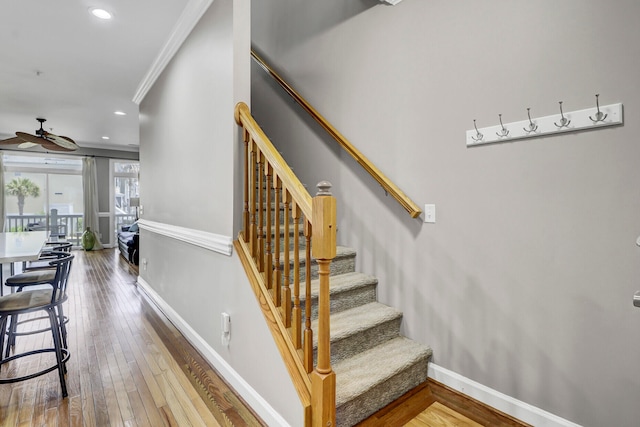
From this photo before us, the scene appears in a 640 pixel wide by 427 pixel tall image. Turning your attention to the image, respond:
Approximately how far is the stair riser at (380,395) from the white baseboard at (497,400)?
12 centimetres

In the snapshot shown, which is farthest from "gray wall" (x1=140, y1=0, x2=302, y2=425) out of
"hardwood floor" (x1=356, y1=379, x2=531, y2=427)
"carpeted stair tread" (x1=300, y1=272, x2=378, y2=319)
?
"hardwood floor" (x1=356, y1=379, x2=531, y2=427)

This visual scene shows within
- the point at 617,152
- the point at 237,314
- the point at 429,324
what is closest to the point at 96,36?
the point at 237,314

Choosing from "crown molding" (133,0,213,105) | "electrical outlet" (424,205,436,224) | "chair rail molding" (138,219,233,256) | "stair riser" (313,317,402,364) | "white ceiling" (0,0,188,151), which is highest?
"white ceiling" (0,0,188,151)

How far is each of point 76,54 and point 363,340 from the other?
3799 mm

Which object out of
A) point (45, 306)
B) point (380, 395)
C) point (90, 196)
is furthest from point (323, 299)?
point (90, 196)

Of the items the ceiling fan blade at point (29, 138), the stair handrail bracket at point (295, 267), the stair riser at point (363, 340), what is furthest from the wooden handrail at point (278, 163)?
the ceiling fan blade at point (29, 138)

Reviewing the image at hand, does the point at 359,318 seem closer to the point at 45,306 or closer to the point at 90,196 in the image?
the point at 45,306

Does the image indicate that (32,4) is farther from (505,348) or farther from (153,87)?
(505,348)

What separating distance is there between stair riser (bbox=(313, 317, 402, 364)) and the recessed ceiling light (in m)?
2.86

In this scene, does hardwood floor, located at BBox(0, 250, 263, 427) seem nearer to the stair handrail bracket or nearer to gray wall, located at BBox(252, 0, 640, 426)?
the stair handrail bracket

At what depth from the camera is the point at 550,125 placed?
154 cm

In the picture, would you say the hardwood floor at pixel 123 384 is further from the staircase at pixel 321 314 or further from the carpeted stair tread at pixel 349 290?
the carpeted stair tread at pixel 349 290

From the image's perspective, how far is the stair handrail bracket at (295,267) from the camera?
1282 mm

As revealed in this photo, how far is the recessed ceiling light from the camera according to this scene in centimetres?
239
